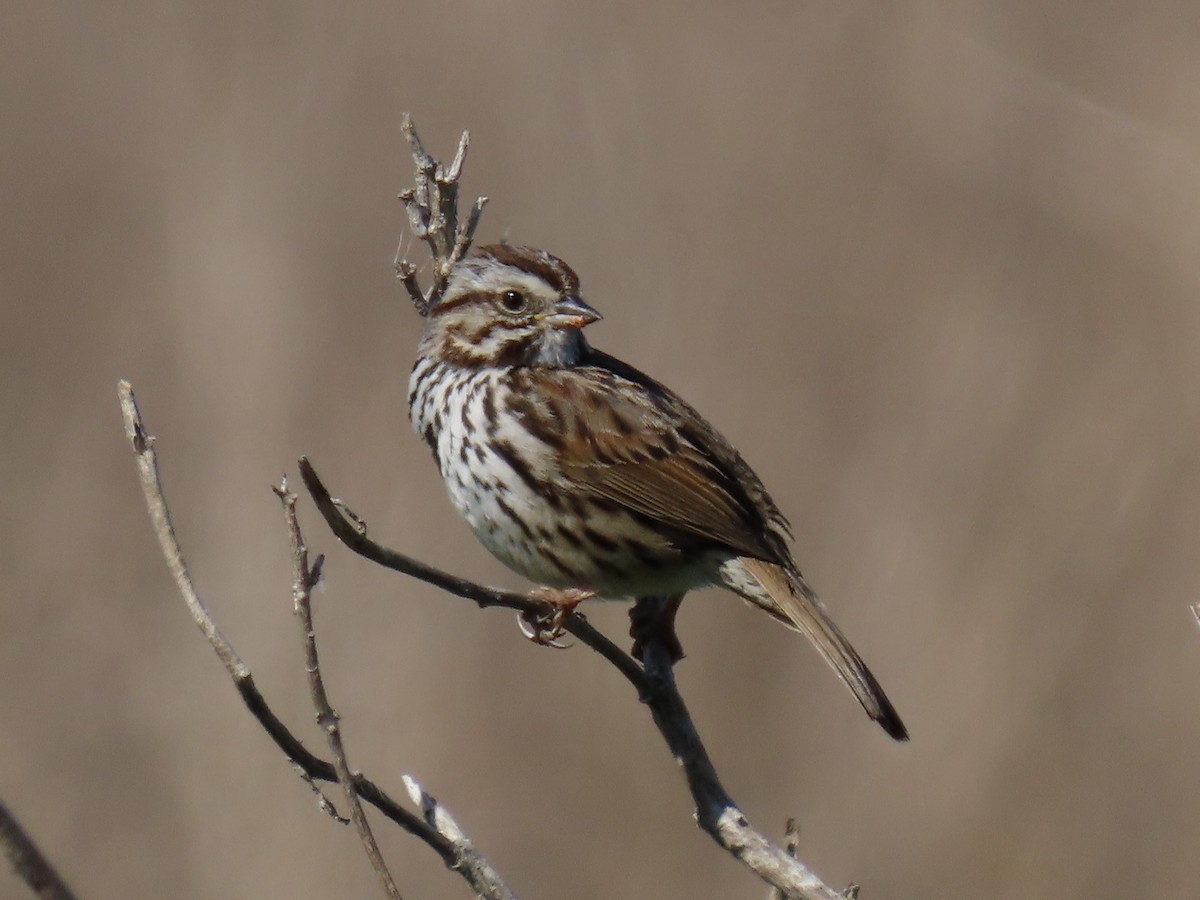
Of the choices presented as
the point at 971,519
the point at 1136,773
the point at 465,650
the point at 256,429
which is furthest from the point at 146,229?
the point at 1136,773

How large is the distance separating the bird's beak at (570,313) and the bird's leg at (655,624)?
67 cm

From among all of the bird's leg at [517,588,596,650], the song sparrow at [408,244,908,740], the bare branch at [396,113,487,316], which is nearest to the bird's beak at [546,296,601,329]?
the song sparrow at [408,244,908,740]

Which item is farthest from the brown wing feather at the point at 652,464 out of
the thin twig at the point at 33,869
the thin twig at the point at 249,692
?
the thin twig at the point at 33,869

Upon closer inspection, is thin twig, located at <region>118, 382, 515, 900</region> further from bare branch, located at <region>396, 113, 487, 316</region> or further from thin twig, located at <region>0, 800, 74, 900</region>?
bare branch, located at <region>396, 113, 487, 316</region>

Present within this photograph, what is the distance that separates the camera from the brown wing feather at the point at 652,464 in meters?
4.18

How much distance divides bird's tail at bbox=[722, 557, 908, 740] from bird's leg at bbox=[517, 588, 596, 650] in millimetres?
362

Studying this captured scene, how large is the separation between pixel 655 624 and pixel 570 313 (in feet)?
2.52

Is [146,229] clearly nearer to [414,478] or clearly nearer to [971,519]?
[414,478]

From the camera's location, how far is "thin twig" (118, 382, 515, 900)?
7.88 ft

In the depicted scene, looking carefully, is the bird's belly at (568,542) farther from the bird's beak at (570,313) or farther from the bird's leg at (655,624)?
the bird's beak at (570,313)

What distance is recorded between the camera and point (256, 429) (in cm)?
583

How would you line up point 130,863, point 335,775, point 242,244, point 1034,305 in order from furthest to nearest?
point 1034,305 < point 242,244 < point 130,863 < point 335,775

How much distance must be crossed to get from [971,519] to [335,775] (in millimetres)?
3722

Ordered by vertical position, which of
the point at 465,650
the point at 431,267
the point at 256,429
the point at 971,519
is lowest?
the point at 465,650
